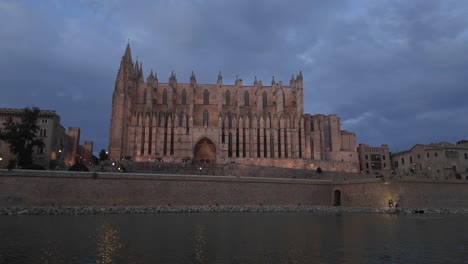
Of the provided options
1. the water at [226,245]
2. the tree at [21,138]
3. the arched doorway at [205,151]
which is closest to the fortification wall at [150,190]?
the tree at [21,138]

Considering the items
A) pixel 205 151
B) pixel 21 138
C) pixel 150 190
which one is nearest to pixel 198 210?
pixel 150 190

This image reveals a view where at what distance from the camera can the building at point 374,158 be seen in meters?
77.0

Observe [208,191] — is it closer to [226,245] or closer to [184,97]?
[226,245]

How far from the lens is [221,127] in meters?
68.4

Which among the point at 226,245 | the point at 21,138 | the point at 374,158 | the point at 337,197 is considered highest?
the point at 374,158

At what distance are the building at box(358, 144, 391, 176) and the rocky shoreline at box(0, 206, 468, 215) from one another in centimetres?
3200

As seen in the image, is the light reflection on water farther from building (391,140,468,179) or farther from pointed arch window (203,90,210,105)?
pointed arch window (203,90,210,105)

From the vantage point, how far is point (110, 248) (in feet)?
53.9

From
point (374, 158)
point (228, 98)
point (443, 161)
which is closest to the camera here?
point (443, 161)

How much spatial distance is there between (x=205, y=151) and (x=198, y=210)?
101 feet

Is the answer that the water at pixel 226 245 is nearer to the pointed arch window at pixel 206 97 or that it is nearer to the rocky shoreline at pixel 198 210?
the rocky shoreline at pixel 198 210

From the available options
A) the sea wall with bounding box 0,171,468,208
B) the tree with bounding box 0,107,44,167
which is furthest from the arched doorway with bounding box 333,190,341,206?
the tree with bounding box 0,107,44,167

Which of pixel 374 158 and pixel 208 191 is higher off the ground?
pixel 374 158

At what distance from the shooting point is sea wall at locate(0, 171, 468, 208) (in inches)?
1532
